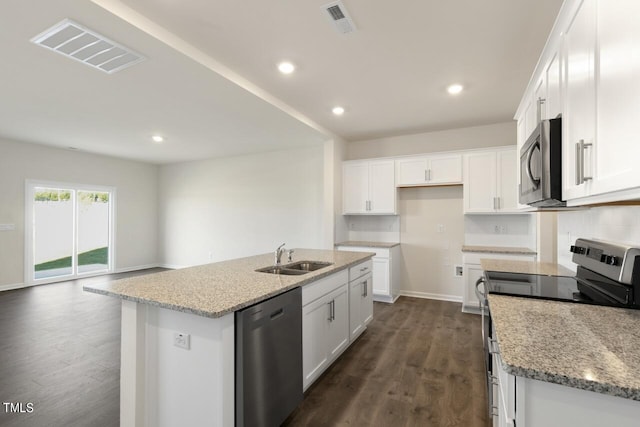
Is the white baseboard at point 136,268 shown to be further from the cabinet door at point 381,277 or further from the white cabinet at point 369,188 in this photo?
the cabinet door at point 381,277

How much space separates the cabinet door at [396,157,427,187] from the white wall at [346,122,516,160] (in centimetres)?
42

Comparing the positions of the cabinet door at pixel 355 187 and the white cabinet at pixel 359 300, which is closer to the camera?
the white cabinet at pixel 359 300

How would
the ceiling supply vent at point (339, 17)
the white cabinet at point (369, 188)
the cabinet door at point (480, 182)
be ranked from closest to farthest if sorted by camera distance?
the ceiling supply vent at point (339, 17), the cabinet door at point (480, 182), the white cabinet at point (369, 188)

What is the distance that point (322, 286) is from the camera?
2.40 metres

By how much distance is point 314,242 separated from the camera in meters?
5.64

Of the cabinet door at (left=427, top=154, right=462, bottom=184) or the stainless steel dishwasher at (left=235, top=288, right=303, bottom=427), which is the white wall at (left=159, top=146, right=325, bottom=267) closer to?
the cabinet door at (left=427, top=154, right=462, bottom=184)

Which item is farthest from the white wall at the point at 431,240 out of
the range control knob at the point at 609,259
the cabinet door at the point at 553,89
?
the range control knob at the point at 609,259

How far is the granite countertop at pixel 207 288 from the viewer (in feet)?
4.99

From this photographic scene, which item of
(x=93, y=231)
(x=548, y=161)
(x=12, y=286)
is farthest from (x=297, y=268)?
(x=93, y=231)

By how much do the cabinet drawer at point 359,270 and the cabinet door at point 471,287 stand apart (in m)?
1.55

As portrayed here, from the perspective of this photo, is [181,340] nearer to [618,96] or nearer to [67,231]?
[618,96]

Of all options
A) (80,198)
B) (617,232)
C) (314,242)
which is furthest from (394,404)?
(80,198)

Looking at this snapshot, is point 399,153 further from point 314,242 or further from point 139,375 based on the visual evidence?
point 139,375

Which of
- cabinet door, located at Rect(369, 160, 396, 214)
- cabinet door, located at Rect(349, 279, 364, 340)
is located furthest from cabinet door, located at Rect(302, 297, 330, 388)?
cabinet door, located at Rect(369, 160, 396, 214)
